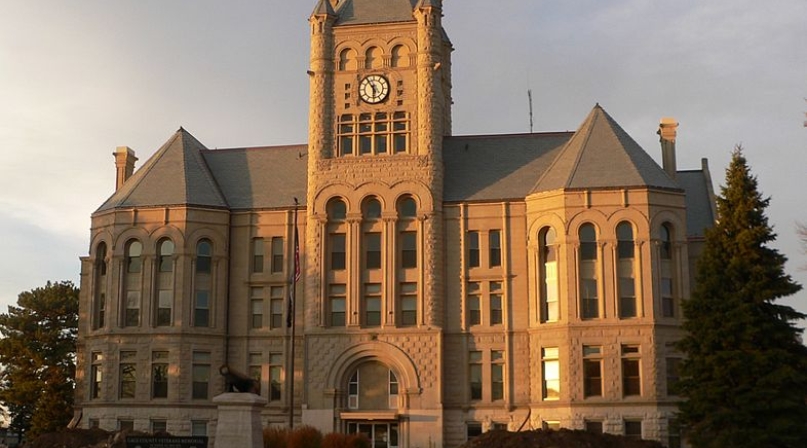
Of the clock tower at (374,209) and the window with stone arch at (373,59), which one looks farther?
the window with stone arch at (373,59)

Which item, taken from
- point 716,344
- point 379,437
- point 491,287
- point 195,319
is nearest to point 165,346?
point 195,319

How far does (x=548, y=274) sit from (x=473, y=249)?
3852 mm

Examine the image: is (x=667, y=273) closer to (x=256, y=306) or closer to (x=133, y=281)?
(x=256, y=306)

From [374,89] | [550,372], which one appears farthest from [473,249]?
[374,89]

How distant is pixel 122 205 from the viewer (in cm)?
5497

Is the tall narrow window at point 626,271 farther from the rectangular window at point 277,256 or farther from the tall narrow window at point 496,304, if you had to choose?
the rectangular window at point 277,256

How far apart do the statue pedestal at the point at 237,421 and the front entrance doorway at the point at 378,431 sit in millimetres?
15863

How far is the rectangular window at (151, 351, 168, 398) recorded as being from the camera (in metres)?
53.0

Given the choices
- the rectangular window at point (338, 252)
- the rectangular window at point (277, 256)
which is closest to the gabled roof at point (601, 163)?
the rectangular window at point (338, 252)

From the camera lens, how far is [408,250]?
53.0m

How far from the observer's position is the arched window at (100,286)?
55.1 m

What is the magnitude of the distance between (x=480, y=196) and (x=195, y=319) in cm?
1461

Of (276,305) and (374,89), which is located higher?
(374,89)

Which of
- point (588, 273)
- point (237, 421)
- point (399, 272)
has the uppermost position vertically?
point (399, 272)
